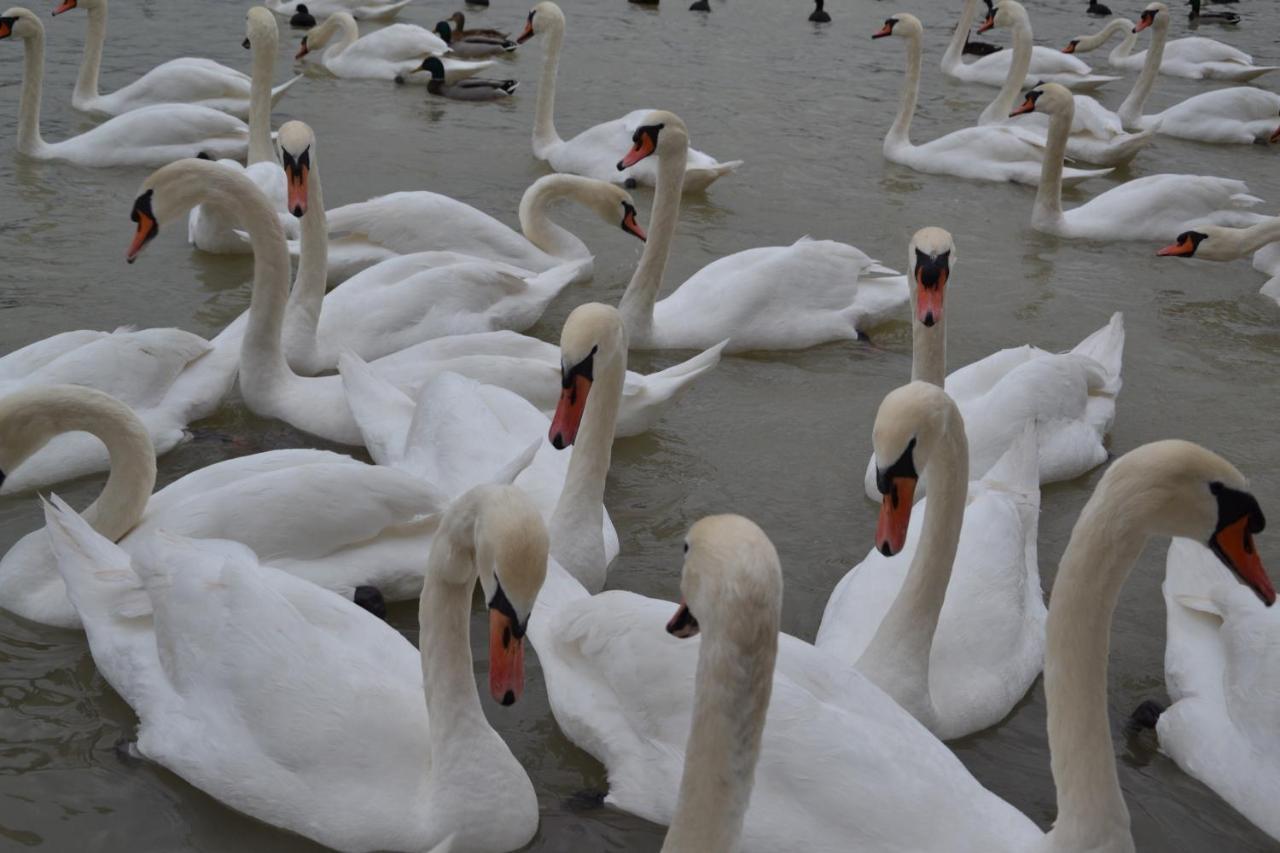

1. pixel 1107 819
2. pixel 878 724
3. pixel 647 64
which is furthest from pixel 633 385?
pixel 647 64

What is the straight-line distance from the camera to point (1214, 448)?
313 inches

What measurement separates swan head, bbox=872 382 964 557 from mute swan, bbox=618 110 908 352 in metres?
3.60

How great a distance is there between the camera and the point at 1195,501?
4094 millimetres

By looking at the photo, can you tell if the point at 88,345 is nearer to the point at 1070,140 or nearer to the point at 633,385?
the point at 633,385

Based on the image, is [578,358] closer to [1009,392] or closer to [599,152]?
[1009,392]

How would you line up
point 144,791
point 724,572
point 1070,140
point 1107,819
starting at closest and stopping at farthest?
point 724,572, point 1107,819, point 144,791, point 1070,140

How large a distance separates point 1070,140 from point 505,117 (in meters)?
5.07

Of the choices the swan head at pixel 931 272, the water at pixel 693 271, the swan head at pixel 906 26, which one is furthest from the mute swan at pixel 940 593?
the swan head at pixel 906 26

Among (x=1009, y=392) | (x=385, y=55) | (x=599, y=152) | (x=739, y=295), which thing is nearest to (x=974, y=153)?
(x=599, y=152)

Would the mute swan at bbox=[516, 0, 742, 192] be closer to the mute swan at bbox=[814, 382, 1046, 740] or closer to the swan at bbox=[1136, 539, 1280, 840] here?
the mute swan at bbox=[814, 382, 1046, 740]

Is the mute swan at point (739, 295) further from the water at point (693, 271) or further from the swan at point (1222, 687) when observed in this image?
the swan at point (1222, 687)

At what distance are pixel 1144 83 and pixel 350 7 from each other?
905 centimetres

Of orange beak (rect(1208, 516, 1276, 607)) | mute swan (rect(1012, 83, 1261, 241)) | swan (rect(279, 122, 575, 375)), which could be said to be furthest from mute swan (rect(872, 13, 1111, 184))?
orange beak (rect(1208, 516, 1276, 607))

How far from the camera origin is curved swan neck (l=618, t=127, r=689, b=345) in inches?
335
